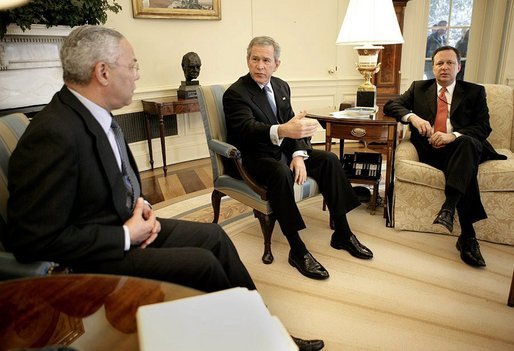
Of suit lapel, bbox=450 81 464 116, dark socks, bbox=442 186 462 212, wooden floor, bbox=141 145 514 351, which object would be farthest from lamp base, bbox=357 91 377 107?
dark socks, bbox=442 186 462 212

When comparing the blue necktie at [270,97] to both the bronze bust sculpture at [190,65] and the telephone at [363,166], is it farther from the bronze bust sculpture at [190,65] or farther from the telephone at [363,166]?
the bronze bust sculpture at [190,65]

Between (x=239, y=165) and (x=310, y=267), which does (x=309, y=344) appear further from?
(x=239, y=165)

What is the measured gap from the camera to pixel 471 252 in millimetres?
2133

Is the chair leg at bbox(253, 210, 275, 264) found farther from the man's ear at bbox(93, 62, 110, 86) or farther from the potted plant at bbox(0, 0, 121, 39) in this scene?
the potted plant at bbox(0, 0, 121, 39)

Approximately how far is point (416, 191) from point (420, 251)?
37cm

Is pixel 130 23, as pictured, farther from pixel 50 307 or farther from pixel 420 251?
pixel 50 307

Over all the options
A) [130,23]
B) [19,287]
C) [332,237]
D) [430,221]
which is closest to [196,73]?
[130,23]

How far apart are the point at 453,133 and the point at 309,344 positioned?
1.56m

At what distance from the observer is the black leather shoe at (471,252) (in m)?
2.09

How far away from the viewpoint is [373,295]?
6.09ft

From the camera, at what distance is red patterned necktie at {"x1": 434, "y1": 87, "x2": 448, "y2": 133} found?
2.49 meters

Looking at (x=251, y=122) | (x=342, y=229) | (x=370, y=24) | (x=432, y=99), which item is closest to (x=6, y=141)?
(x=251, y=122)

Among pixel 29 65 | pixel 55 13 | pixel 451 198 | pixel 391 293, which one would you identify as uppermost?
pixel 55 13

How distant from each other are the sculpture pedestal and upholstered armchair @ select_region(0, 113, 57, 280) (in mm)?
2336
